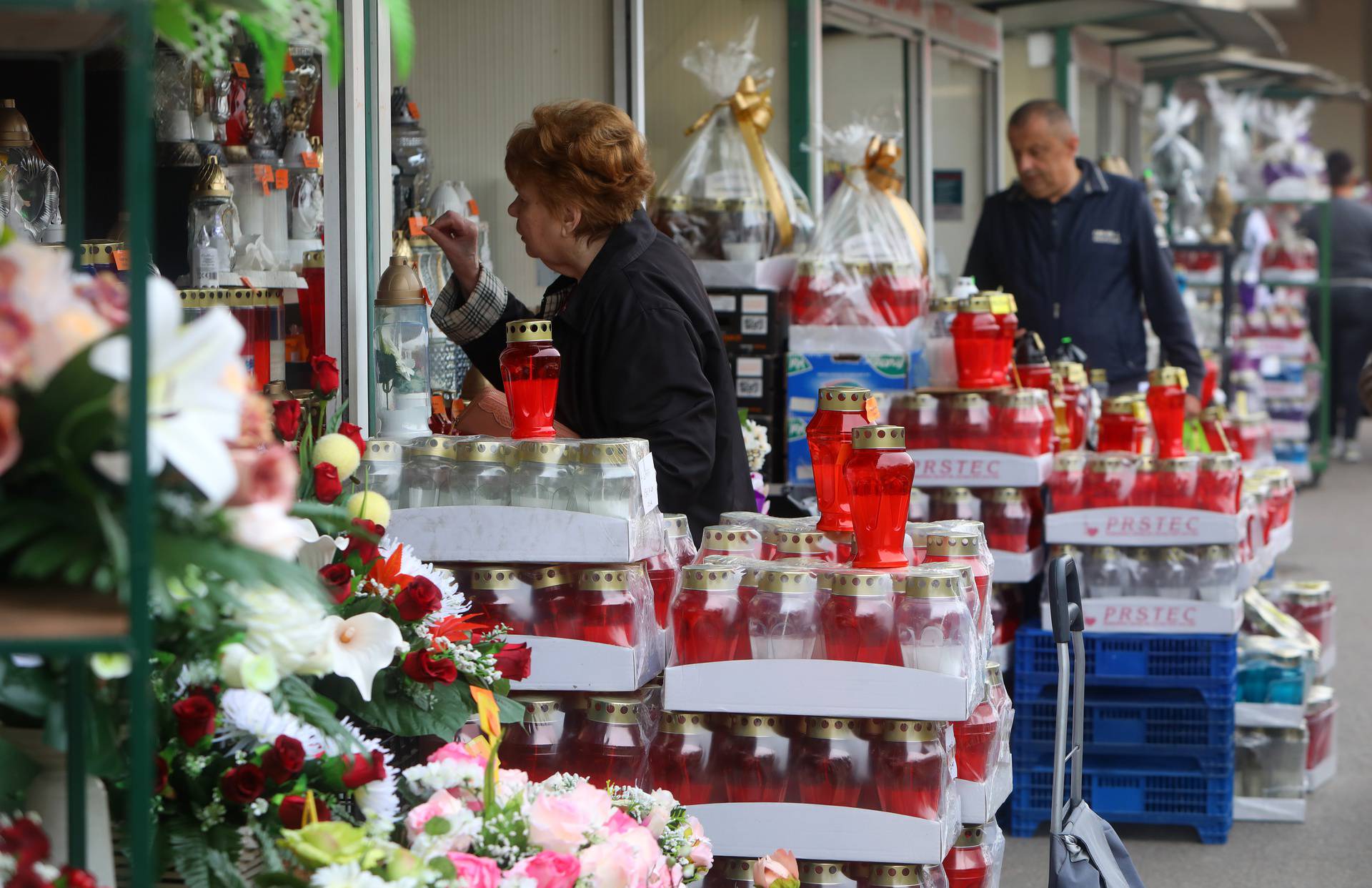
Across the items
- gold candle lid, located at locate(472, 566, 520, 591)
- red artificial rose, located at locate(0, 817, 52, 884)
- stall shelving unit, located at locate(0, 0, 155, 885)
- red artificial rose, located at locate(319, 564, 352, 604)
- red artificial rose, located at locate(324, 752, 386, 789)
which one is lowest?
red artificial rose, located at locate(324, 752, 386, 789)

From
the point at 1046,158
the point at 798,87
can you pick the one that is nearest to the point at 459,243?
the point at 1046,158

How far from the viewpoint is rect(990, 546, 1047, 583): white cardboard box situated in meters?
3.95

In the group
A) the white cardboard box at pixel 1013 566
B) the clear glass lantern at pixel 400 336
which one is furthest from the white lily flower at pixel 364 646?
the white cardboard box at pixel 1013 566

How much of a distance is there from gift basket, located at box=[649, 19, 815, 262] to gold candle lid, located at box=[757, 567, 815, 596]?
2590 mm

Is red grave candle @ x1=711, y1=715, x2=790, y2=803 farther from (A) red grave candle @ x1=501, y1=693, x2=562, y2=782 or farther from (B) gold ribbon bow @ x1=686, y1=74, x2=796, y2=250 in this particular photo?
(B) gold ribbon bow @ x1=686, y1=74, x2=796, y2=250

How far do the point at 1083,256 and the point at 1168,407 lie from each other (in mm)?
1543

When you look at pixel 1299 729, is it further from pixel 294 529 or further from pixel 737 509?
pixel 294 529

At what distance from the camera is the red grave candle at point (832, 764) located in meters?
2.25

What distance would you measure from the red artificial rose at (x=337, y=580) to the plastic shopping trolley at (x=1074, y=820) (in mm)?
1163

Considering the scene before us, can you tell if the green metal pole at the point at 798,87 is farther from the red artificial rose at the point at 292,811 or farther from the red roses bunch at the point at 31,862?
the red roses bunch at the point at 31,862

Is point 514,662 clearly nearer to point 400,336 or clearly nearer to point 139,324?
point 139,324

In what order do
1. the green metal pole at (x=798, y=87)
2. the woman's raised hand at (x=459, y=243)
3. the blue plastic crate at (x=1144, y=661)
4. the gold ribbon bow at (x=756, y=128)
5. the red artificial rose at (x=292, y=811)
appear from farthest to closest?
the green metal pole at (x=798, y=87), the gold ribbon bow at (x=756, y=128), the blue plastic crate at (x=1144, y=661), the woman's raised hand at (x=459, y=243), the red artificial rose at (x=292, y=811)

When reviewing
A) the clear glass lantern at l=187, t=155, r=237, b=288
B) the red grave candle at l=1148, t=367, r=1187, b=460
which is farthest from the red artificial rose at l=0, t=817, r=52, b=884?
the red grave candle at l=1148, t=367, r=1187, b=460

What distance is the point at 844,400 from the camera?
248 centimetres
